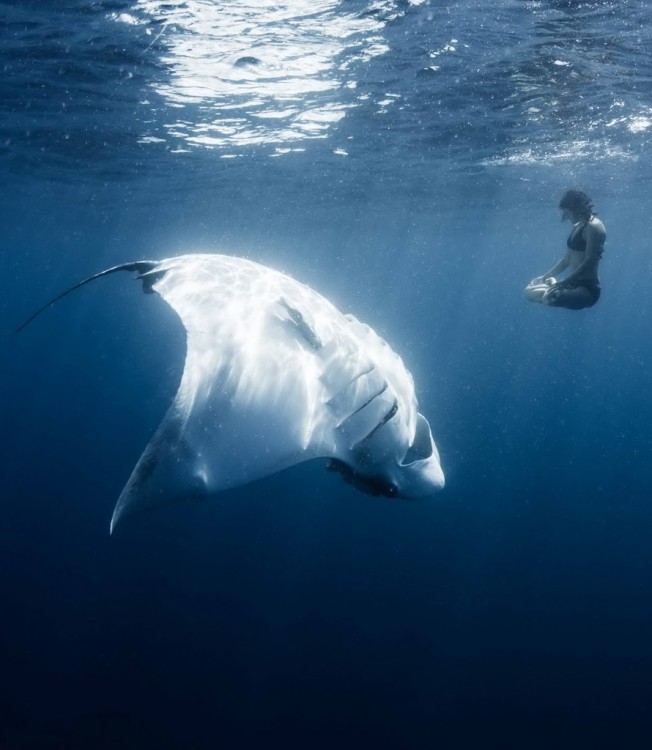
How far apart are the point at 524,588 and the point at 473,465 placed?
7997mm

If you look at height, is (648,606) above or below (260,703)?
below

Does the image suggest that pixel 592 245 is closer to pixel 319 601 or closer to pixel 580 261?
pixel 580 261

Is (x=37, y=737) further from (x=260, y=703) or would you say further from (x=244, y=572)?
(x=244, y=572)

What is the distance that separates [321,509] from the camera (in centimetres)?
1630

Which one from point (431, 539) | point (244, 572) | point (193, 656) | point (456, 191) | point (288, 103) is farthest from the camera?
point (456, 191)

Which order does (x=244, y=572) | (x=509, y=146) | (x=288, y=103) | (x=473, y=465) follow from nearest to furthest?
(x=244, y=572), (x=288, y=103), (x=509, y=146), (x=473, y=465)

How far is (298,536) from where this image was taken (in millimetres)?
14703

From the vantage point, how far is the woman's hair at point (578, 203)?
23.5ft

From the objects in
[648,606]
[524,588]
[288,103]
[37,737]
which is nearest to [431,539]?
[524,588]

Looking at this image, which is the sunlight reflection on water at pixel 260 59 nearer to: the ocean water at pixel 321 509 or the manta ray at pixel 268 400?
the ocean water at pixel 321 509

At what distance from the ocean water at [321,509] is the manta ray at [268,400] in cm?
77

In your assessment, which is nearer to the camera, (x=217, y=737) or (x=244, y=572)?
(x=217, y=737)

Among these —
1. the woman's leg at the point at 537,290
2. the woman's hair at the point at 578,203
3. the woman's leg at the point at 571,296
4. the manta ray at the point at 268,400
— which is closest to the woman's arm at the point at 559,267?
the woman's leg at the point at 537,290

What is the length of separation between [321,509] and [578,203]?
11.8m
